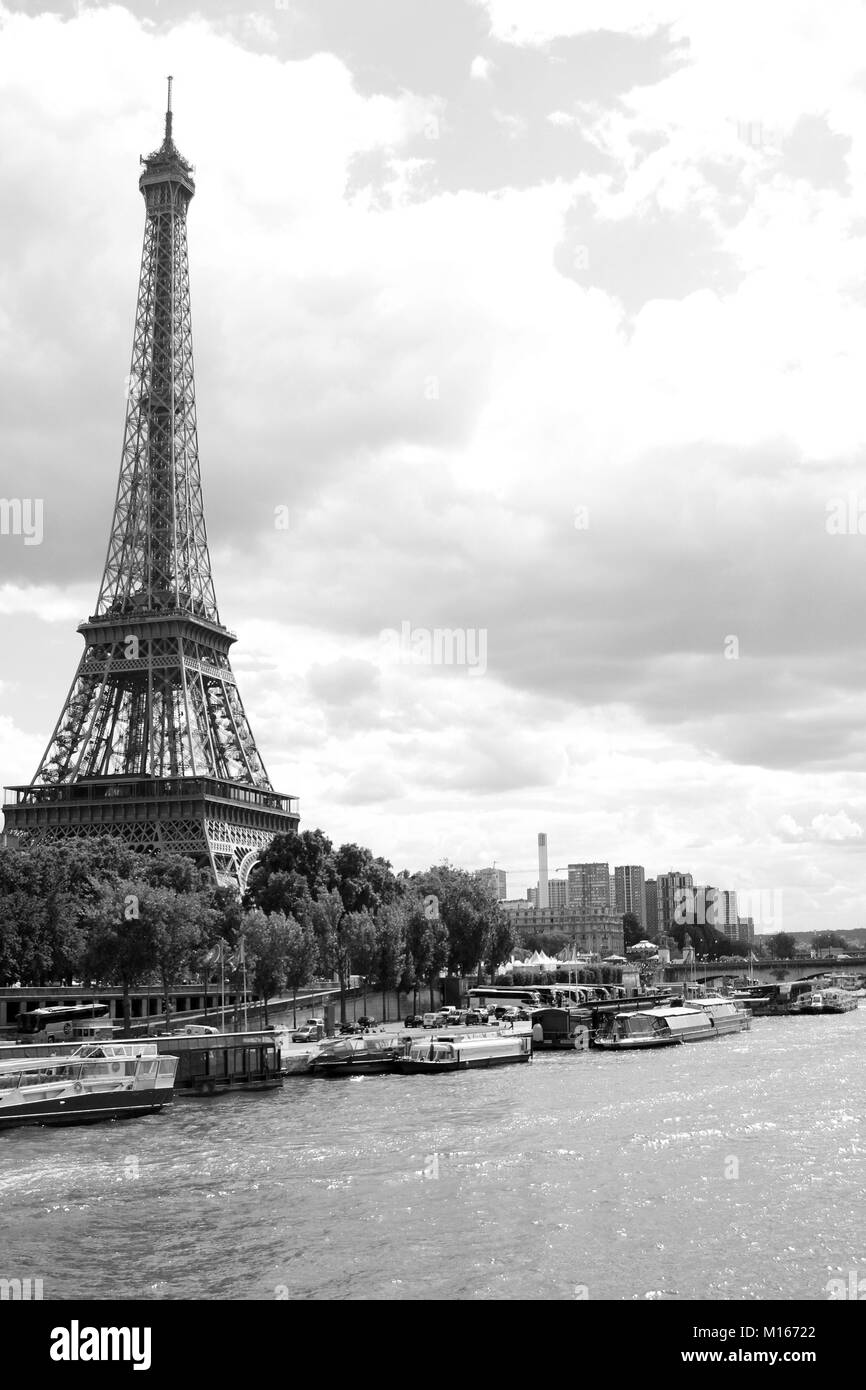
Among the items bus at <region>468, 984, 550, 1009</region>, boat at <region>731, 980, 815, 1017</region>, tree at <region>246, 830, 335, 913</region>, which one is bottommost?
boat at <region>731, 980, 815, 1017</region>

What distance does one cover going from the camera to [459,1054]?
79.5 m

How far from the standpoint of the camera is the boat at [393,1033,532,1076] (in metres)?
76.9

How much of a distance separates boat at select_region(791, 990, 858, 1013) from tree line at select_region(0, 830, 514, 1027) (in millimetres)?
35111

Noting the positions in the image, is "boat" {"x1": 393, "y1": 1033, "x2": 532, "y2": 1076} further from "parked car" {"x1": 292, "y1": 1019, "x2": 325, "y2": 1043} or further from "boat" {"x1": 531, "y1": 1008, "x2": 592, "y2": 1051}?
"boat" {"x1": 531, "y1": 1008, "x2": 592, "y2": 1051}

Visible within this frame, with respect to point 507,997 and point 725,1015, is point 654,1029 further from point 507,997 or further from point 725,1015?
point 507,997

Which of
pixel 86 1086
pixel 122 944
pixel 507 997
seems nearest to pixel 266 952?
Result: pixel 122 944

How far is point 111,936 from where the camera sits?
86.8 meters

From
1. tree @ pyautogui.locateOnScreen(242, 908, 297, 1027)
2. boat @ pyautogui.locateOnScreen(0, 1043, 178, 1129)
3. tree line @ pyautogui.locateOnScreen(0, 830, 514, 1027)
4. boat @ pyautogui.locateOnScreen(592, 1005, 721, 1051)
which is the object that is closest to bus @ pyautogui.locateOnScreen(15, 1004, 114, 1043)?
tree line @ pyautogui.locateOnScreen(0, 830, 514, 1027)

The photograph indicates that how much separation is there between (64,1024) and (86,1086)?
29.9 metres

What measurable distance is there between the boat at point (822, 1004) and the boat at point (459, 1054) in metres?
73.0
